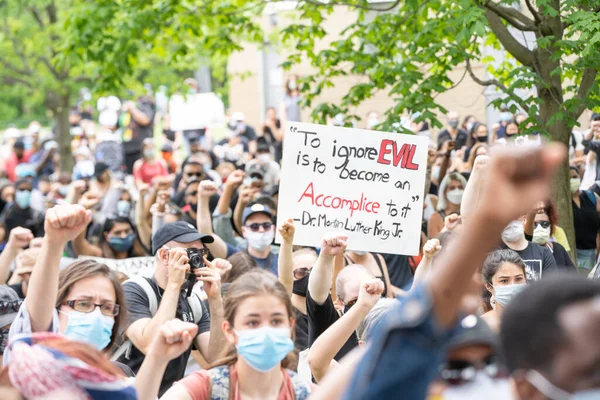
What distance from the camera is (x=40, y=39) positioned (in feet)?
61.7

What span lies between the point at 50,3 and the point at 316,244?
48.4 ft

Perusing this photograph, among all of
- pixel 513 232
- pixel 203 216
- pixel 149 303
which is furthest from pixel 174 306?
pixel 203 216

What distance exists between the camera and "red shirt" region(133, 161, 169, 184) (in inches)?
637

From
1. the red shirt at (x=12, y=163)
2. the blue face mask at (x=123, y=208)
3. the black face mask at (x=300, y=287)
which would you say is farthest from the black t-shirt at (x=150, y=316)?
the red shirt at (x=12, y=163)

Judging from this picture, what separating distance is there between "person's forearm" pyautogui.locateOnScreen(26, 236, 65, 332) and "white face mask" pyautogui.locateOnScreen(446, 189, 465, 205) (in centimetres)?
671

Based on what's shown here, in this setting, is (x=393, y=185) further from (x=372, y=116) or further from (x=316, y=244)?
(x=372, y=116)

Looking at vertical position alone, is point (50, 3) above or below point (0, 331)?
above

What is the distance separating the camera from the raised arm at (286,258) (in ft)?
20.4

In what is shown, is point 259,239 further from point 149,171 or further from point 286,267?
point 149,171

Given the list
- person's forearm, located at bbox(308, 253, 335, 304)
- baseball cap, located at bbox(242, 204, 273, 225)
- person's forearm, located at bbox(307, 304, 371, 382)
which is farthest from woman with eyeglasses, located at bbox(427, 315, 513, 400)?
baseball cap, located at bbox(242, 204, 273, 225)

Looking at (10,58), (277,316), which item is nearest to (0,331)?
(277,316)

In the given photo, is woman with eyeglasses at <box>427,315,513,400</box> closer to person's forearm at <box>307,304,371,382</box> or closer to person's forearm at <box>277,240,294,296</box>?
person's forearm at <box>307,304,371,382</box>

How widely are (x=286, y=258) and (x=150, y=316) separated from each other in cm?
105

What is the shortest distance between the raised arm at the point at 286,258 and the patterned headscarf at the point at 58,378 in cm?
319
